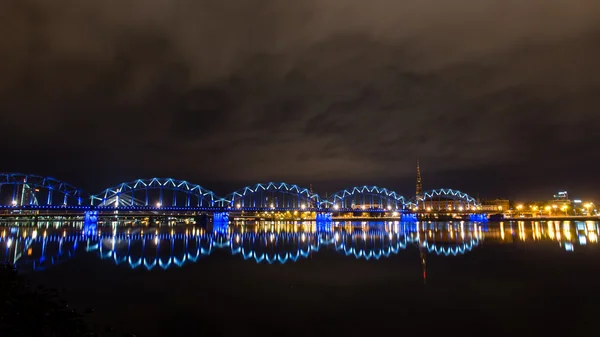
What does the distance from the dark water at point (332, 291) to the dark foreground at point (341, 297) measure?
44 mm

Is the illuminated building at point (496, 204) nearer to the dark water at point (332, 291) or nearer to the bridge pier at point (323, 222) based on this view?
the bridge pier at point (323, 222)

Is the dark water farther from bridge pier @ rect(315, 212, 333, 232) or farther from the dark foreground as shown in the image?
bridge pier @ rect(315, 212, 333, 232)

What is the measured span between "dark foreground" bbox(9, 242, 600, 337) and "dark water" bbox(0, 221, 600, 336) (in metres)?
0.04

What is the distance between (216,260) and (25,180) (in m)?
96.4

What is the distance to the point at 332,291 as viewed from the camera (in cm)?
1482

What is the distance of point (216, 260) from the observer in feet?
79.3

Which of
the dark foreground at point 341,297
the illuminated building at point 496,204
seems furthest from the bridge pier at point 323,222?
the illuminated building at point 496,204

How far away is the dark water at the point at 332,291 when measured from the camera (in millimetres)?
10570

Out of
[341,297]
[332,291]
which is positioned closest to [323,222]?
[332,291]

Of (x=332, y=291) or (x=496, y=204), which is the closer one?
A: (x=332, y=291)

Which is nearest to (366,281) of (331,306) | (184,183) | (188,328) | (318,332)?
(331,306)

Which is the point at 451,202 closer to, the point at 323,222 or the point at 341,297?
the point at 323,222

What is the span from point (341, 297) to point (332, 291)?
1052 millimetres

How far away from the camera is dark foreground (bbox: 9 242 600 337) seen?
1045cm
